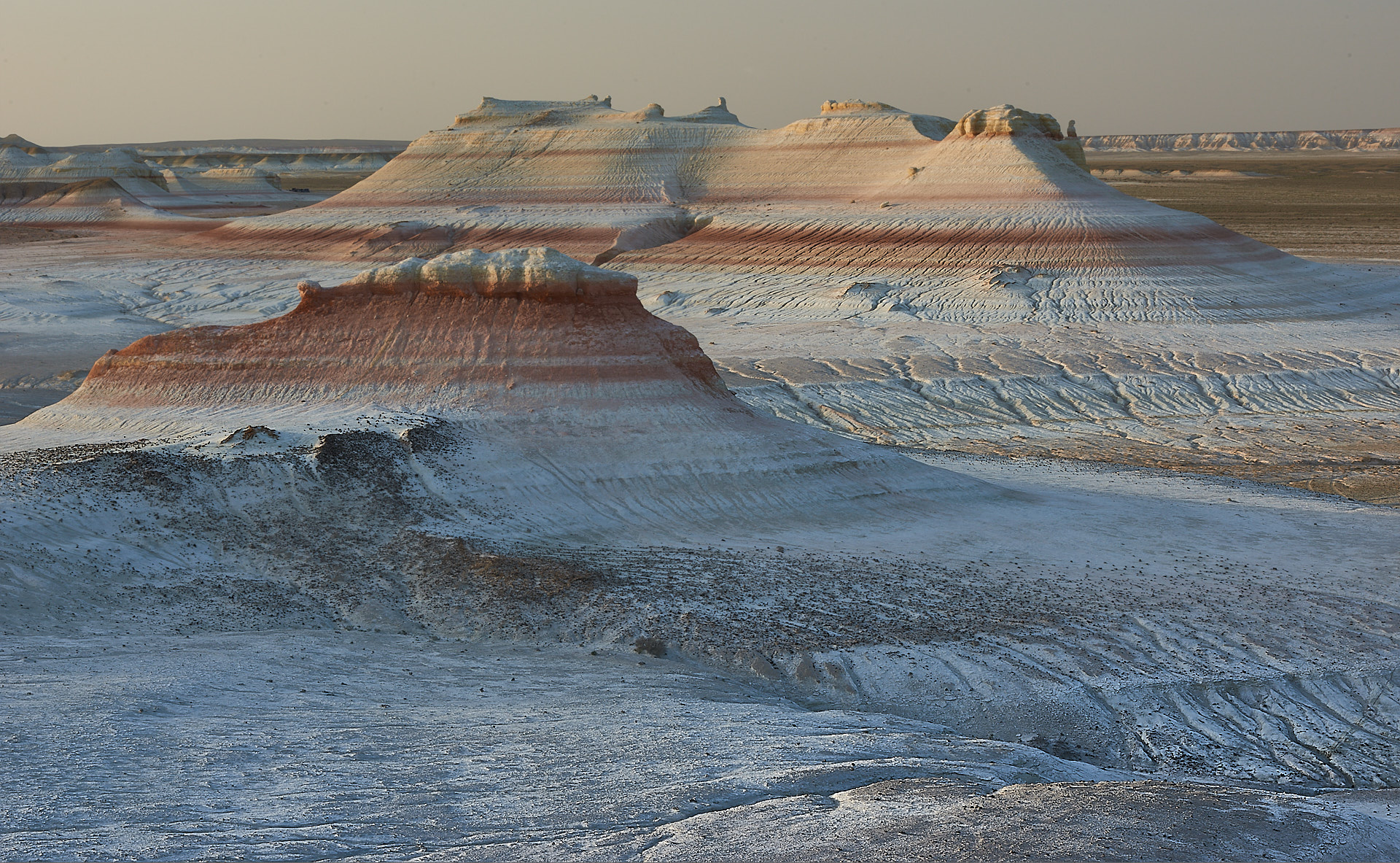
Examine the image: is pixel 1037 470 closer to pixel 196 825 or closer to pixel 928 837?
pixel 928 837

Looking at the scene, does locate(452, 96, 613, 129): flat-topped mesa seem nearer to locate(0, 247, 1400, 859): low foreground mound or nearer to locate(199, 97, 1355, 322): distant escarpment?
locate(199, 97, 1355, 322): distant escarpment

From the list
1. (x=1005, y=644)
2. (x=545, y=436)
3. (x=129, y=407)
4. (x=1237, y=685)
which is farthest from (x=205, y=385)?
(x=1237, y=685)

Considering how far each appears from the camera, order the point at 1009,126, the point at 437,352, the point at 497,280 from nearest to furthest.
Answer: the point at 437,352, the point at 497,280, the point at 1009,126

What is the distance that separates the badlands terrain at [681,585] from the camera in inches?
216

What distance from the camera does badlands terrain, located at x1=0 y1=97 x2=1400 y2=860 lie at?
549 centimetres

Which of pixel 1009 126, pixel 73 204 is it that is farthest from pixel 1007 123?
pixel 73 204

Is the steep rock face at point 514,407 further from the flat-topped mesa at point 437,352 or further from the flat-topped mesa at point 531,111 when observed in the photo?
the flat-topped mesa at point 531,111

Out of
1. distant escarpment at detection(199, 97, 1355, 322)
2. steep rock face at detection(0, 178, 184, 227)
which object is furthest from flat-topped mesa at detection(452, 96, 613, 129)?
steep rock face at detection(0, 178, 184, 227)

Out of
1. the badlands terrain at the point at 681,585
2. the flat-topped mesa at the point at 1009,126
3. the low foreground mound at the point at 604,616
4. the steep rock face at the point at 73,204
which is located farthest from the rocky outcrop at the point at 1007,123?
the steep rock face at the point at 73,204

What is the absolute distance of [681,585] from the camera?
31.7 feet

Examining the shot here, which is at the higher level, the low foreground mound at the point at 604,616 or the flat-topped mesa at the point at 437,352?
the flat-topped mesa at the point at 437,352

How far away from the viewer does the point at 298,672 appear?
7.62m

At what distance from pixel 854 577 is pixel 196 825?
20.0 ft

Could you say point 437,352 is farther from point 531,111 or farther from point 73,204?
point 73,204
